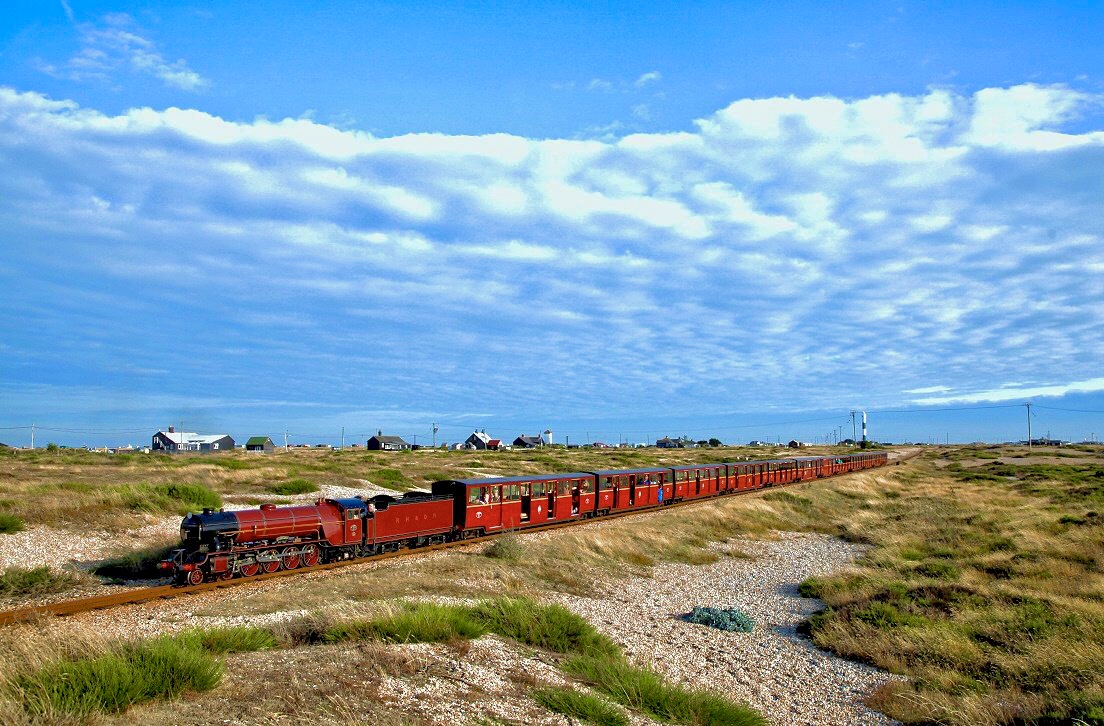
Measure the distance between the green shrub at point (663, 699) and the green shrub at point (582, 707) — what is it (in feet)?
2.52

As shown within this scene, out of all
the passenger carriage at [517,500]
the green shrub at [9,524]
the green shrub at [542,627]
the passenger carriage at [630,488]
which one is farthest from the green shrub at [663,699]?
the passenger carriage at [630,488]

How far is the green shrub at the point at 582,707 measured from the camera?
10.4 metres

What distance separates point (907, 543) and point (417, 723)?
3274 cm

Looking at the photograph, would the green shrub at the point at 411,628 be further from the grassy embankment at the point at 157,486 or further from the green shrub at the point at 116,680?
the grassy embankment at the point at 157,486

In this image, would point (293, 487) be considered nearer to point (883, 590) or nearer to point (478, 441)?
point (883, 590)

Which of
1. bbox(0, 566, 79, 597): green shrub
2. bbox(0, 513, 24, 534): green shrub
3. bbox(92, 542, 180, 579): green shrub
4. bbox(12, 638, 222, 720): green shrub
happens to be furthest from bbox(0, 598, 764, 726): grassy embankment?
bbox(0, 513, 24, 534): green shrub

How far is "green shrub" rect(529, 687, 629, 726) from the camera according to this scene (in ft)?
34.1

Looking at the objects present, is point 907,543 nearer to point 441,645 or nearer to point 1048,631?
point 1048,631

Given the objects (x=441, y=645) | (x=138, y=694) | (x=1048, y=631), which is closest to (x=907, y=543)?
(x=1048, y=631)

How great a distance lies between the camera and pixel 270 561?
22.2 metres

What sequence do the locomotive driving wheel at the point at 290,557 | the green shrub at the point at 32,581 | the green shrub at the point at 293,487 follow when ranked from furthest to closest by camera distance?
1. the green shrub at the point at 293,487
2. the locomotive driving wheel at the point at 290,557
3. the green shrub at the point at 32,581

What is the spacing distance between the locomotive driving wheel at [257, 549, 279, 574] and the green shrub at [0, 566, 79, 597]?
5.00 meters

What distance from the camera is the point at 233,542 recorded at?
2139cm

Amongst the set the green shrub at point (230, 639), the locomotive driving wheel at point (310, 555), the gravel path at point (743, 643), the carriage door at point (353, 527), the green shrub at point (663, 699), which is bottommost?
the gravel path at point (743, 643)
